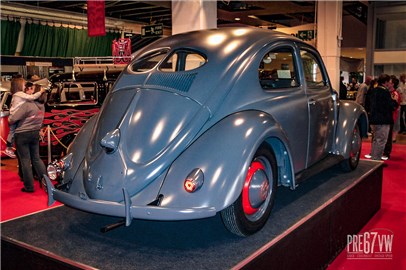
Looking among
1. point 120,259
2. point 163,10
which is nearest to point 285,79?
point 120,259

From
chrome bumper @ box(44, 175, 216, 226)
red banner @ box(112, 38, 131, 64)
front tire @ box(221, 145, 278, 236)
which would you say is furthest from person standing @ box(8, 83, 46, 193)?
front tire @ box(221, 145, 278, 236)

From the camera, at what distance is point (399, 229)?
4117mm

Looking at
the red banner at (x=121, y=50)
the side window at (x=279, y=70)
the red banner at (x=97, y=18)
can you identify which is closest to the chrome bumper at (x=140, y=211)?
the side window at (x=279, y=70)

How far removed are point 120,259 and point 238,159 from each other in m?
0.87

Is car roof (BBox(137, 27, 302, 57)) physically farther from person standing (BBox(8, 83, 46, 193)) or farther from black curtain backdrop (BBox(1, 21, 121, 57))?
black curtain backdrop (BBox(1, 21, 121, 57))

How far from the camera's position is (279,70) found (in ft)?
12.7

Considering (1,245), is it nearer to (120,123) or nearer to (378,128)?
(120,123)

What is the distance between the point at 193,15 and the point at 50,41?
8.54m

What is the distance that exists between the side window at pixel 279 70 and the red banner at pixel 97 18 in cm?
460

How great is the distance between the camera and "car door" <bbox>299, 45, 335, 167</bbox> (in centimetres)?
355

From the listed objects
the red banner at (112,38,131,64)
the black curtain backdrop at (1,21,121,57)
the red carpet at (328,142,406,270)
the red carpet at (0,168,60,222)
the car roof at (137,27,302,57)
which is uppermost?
the black curtain backdrop at (1,21,121,57)

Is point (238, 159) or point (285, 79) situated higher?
point (285, 79)

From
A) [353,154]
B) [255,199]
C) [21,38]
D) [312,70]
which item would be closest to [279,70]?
[312,70]

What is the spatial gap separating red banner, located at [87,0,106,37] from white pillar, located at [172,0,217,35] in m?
1.69
